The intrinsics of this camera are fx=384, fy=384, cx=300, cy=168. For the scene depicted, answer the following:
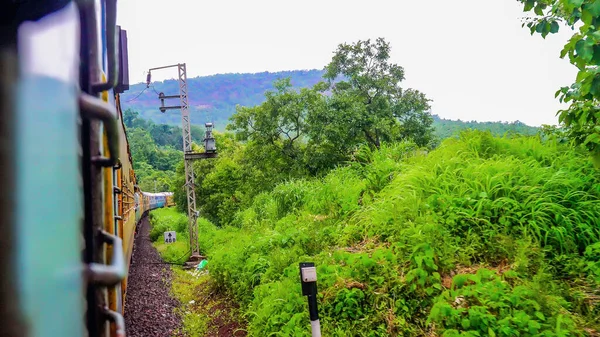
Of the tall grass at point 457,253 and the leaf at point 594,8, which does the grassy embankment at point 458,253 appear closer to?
the tall grass at point 457,253

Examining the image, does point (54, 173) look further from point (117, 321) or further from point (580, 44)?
point (580, 44)

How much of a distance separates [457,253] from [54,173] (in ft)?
13.1

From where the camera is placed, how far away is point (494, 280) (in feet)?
11.0

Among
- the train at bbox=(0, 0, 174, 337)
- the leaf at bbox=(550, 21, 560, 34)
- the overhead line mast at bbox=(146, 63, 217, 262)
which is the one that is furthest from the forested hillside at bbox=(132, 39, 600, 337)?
the overhead line mast at bbox=(146, 63, 217, 262)

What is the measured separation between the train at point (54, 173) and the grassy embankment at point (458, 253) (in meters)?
2.93

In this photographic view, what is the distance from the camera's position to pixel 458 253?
3971 mm

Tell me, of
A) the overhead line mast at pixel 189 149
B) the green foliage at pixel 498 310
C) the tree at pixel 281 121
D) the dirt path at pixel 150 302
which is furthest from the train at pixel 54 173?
the tree at pixel 281 121

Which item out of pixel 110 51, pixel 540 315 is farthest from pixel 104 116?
pixel 540 315

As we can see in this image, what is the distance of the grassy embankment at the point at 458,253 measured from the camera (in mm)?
3189

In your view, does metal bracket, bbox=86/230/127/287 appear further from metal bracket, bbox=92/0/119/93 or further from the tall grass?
the tall grass

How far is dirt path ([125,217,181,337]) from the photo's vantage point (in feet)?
19.6

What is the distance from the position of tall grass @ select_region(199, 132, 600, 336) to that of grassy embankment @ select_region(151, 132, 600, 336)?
1 centimetres

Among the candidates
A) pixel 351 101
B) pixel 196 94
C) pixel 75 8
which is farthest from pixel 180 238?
pixel 196 94

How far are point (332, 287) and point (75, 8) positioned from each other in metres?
3.73
